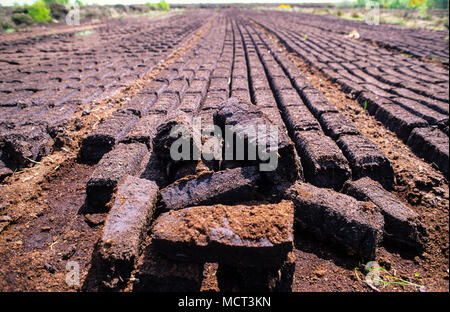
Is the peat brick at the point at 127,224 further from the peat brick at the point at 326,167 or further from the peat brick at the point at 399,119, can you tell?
the peat brick at the point at 399,119

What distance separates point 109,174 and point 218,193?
2.88 ft

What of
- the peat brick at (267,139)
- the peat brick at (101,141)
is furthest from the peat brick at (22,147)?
the peat brick at (267,139)

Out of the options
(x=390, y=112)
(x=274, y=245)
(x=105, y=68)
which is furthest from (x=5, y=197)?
(x=390, y=112)

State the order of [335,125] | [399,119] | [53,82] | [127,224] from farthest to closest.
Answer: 1. [53,82]
2. [399,119]
3. [335,125]
4. [127,224]

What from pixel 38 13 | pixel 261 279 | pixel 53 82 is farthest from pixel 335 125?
pixel 38 13

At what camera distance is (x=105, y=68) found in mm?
4477

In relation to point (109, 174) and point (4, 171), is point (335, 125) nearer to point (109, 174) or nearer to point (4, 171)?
point (109, 174)

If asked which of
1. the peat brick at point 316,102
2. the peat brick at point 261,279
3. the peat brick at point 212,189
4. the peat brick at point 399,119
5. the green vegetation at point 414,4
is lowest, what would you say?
the peat brick at point 261,279

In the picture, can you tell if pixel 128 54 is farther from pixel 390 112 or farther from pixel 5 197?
pixel 390 112

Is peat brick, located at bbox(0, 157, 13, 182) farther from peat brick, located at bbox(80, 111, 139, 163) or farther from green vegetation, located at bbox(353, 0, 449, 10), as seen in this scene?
green vegetation, located at bbox(353, 0, 449, 10)

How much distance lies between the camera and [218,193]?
1.66 meters

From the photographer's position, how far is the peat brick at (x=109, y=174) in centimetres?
183

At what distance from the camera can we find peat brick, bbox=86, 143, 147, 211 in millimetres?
1835

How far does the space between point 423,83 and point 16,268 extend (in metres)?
5.41
